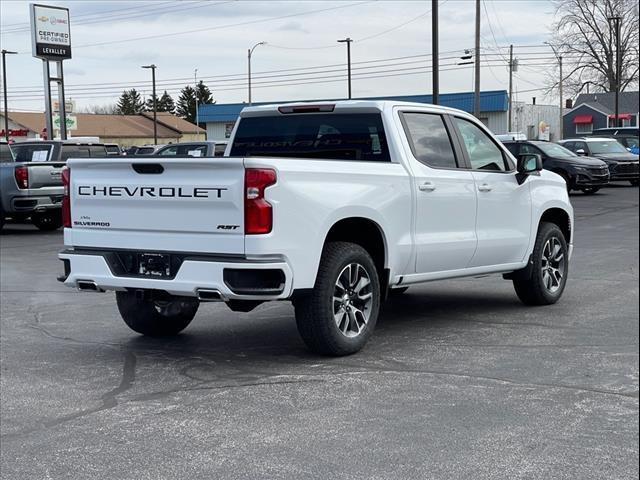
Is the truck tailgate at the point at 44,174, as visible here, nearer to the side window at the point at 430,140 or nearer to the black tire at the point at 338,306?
the side window at the point at 430,140

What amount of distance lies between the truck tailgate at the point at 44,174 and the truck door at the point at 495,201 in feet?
39.2

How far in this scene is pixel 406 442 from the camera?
4809mm

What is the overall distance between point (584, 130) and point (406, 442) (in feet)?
299

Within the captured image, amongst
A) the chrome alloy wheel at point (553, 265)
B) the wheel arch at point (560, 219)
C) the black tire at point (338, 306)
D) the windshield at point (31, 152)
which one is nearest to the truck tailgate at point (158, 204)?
the black tire at point (338, 306)

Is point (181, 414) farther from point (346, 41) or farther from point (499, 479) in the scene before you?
point (346, 41)

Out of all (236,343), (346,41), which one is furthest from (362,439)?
(346,41)

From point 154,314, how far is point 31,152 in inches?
569

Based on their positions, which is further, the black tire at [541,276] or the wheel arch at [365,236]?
the black tire at [541,276]

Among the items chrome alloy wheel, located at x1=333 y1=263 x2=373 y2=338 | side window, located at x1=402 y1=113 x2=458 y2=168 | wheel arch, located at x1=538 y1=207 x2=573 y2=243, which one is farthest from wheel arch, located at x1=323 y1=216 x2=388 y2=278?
wheel arch, located at x1=538 y1=207 x2=573 y2=243

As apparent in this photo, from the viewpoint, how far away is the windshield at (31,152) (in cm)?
2064

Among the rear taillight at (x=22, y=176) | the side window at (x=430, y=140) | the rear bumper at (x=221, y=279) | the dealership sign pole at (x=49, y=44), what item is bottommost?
the rear bumper at (x=221, y=279)

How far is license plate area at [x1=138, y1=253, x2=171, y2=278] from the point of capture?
6504 mm

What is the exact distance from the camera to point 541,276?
8773mm

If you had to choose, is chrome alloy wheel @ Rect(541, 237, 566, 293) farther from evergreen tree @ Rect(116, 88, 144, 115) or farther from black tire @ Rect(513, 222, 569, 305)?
evergreen tree @ Rect(116, 88, 144, 115)
